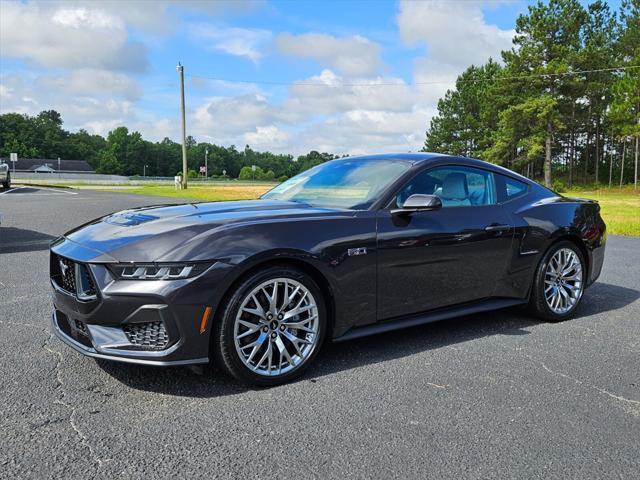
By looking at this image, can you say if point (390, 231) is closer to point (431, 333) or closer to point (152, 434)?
point (431, 333)

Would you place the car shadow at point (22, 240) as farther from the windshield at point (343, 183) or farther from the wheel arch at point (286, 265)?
the wheel arch at point (286, 265)

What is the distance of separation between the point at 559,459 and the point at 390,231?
5.55ft

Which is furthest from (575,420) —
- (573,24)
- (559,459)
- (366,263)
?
(573,24)

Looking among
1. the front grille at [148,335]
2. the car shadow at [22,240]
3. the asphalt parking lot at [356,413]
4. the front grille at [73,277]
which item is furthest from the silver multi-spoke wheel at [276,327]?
the car shadow at [22,240]

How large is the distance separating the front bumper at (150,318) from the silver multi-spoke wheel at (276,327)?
0.22 metres

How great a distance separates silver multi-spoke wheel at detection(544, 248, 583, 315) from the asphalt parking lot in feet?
1.50

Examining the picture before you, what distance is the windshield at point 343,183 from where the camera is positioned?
3.87 meters

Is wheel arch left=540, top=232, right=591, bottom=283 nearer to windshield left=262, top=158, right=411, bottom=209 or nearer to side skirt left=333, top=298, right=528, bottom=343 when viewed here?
side skirt left=333, top=298, right=528, bottom=343

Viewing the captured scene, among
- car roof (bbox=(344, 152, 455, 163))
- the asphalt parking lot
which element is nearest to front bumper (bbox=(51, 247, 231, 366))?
the asphalt parking lot

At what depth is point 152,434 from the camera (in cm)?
258

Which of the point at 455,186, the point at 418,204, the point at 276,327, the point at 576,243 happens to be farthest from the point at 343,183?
the point at 576,243

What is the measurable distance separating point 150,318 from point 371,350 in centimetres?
167

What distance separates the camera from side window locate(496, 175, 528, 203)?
450 centimetres

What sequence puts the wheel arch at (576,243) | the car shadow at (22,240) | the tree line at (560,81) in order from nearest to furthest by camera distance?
the wheel arch at (576,243)
the car shadow at (22,240)
the tree line at (560,81)
